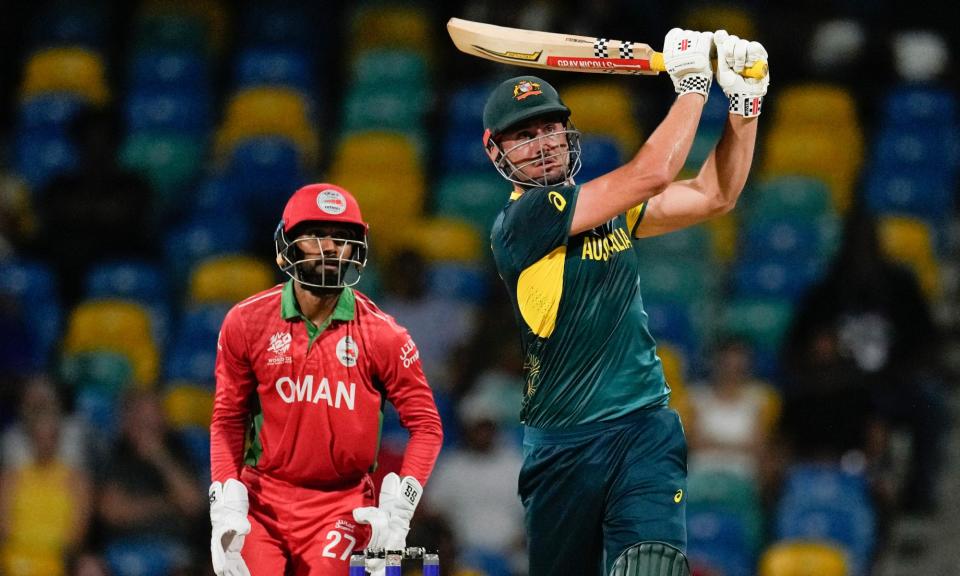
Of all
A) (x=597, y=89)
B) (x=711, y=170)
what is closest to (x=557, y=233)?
(x=711, y=170)

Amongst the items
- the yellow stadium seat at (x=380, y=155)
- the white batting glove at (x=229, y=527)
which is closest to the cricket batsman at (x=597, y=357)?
the white batting glove at (x=229, y=527)

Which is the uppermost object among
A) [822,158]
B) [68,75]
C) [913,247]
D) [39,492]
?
[68,75]

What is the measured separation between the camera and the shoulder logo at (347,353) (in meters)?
5.33

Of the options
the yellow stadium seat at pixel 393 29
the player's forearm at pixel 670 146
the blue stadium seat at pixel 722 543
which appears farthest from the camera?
the yellow stadium seat at pixel 393 29

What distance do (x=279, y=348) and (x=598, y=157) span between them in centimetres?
509

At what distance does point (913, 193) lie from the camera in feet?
33.5

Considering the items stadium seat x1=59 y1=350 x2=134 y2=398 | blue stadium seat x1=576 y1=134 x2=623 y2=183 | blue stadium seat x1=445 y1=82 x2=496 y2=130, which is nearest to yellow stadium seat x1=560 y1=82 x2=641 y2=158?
blue stadium seat x1=576 y1=134 x2=623 y2=183

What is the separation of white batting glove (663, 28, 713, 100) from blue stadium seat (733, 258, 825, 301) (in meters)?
4.78

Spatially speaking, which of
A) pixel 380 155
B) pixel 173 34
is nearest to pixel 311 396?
pixel 380 155

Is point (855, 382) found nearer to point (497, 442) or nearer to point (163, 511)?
point (497, 442)

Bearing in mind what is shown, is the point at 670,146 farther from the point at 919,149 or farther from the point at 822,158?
the point at 919,149

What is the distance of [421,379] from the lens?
5.41m

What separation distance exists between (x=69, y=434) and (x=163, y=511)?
2.63ft

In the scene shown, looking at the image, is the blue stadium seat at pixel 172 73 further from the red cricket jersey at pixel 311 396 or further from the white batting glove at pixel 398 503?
the white batting glove at pixel 398 503
